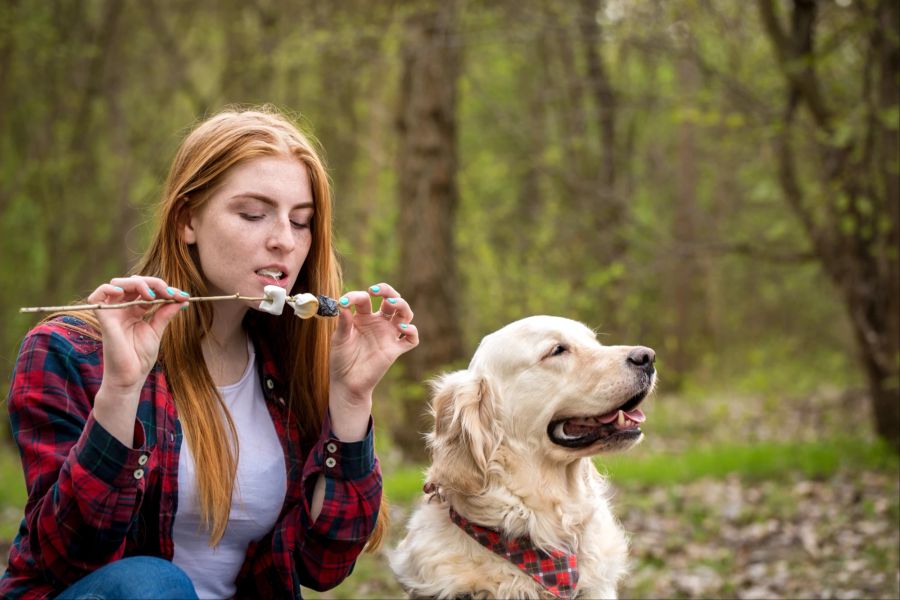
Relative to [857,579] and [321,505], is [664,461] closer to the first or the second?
[857,579]

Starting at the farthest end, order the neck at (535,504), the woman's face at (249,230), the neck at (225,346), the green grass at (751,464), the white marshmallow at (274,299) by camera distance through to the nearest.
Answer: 1. the green grass at (751,464)
2. the neck at (535,504)
3. the neck at (225,346)
4. the woman's face at (249,230)
5. the white marshmallow at (274,299)

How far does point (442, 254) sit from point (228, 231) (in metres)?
5.99

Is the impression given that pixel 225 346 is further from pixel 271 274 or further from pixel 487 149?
pixel 487 149

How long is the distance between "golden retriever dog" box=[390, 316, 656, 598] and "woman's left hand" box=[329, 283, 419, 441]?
1.83ft

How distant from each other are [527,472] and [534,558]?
10.9 inches

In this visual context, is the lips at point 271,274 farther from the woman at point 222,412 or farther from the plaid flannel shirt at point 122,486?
the plaid flannel shirt at point 122,486

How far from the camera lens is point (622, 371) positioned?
2.99m

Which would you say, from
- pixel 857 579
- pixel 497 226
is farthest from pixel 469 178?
pixel 857 579

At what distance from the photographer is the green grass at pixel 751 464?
6602mm

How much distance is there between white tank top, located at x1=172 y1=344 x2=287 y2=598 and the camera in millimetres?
2451

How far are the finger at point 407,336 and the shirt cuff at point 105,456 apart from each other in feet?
2.50

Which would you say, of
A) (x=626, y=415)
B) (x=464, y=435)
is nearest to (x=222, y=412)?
(x=464, y=435)

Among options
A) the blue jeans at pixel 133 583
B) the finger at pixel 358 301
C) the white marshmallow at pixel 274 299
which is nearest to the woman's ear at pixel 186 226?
the white marshmallow at pixel 274 299

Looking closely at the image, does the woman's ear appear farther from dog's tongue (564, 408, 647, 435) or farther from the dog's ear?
dog's tongue (564, 408, 647, 435)
